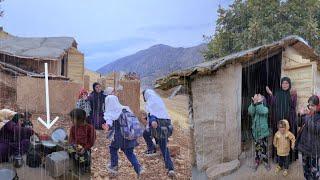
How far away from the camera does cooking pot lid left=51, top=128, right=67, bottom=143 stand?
7512 mm

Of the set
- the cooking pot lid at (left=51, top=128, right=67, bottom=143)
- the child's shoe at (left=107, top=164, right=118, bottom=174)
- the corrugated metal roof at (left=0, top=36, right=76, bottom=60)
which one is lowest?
the child's shoe at (left=107, top=164, right=118, bottom=174)

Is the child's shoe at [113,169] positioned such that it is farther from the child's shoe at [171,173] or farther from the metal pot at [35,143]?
the metal pot at [35,143]

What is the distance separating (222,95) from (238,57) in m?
0.62

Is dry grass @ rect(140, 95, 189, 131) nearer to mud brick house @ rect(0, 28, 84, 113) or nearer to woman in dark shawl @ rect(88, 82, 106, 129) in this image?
woman in dark shawl @ rect(88, 82, 106, 129)

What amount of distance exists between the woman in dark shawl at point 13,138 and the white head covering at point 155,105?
1877mm

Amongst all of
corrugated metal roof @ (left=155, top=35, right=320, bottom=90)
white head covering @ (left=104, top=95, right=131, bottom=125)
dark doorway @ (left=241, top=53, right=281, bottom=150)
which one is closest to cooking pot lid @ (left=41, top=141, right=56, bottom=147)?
white head covering @ (left=104, top=95, right=131, bottom=125)

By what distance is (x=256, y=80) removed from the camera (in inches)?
352

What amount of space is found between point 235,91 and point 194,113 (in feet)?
2.28

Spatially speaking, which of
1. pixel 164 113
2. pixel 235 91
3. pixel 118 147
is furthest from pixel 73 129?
pixel 235 91

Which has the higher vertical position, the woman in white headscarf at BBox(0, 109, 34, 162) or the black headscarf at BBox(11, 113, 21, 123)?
the black headscarf at BBox(11, 113, 21, 123)

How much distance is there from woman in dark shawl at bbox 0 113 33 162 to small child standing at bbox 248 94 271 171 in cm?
334

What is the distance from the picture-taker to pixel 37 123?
8.23 m

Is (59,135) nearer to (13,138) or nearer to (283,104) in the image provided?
(13,138)

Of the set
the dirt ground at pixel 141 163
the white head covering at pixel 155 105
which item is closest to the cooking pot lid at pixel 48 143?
the dirt ground at pixel 141 163
